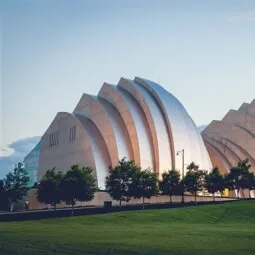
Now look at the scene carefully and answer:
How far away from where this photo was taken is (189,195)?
72625 millimetres

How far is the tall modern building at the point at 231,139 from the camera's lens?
4072 inches

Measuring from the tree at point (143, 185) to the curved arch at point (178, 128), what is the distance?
65.2ft

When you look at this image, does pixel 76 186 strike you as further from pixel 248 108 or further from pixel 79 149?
pixel 248 108

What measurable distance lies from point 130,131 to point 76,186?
92.5ft

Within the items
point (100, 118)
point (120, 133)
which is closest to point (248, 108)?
point (120, 133)

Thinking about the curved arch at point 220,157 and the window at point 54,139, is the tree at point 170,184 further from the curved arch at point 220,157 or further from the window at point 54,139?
the curved arch at point 220,157

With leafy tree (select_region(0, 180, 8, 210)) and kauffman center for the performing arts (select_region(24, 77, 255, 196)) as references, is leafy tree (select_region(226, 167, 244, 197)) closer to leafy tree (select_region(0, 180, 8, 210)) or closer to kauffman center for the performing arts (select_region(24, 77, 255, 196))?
kauffman center for the performing arts (select_region(24, 77, 255, 196))

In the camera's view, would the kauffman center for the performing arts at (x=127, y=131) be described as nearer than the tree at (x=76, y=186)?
No

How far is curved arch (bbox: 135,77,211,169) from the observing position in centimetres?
7800

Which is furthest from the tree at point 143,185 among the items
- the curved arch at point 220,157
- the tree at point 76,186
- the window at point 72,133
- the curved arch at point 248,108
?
the curved arch at point 248,108

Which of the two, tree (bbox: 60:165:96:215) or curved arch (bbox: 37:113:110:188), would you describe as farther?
curved arch (bbox: 37:113:110:188)

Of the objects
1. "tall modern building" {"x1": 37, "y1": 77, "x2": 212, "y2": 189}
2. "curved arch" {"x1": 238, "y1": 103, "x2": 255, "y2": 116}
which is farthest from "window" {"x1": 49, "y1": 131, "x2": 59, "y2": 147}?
"curved arch" {"x1": 238, "y1": 103, "x2": 255, "y2": 116}

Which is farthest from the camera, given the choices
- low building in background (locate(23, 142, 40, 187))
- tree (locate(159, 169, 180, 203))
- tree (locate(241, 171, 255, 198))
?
low building in background (locate(23, 142, 40, 187))

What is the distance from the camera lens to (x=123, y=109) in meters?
78.5
